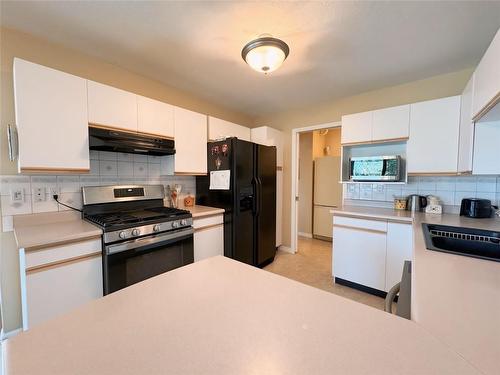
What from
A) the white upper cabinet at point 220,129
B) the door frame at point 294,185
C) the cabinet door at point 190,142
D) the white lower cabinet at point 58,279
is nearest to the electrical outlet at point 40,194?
the white lower cabinet at point 58,279

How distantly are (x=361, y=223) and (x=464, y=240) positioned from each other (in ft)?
2.97

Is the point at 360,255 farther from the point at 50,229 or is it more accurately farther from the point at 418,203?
the point at 50,229

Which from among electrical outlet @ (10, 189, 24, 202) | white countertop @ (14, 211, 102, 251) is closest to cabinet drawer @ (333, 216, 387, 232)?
white countertop @ (14, 211, 102, 251)

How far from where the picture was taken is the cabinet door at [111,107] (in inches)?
69.9

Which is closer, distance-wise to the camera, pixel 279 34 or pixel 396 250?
pixel 279 34

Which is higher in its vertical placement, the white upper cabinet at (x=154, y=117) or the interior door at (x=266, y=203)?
the white upper cabinet at (x=154, y=117)

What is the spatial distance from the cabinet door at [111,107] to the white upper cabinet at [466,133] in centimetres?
286

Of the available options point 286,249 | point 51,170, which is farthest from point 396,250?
point 51,170

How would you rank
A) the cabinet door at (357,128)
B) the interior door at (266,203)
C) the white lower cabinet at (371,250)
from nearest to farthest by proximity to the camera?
the white lower cabinet at (371,250), the cabinet door at (357,128), the interior door at (266,203)

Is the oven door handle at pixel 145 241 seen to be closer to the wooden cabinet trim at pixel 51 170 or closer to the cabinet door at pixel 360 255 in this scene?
the wooden cabinet trim at pixel 51 170

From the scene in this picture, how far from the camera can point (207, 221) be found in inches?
94.0

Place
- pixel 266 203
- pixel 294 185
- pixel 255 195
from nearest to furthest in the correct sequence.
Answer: pixel 255 195 < pixel 266 203 < pixel 294 185

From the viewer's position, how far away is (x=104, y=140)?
1759mm

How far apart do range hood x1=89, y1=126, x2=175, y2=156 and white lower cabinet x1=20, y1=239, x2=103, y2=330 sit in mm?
807
